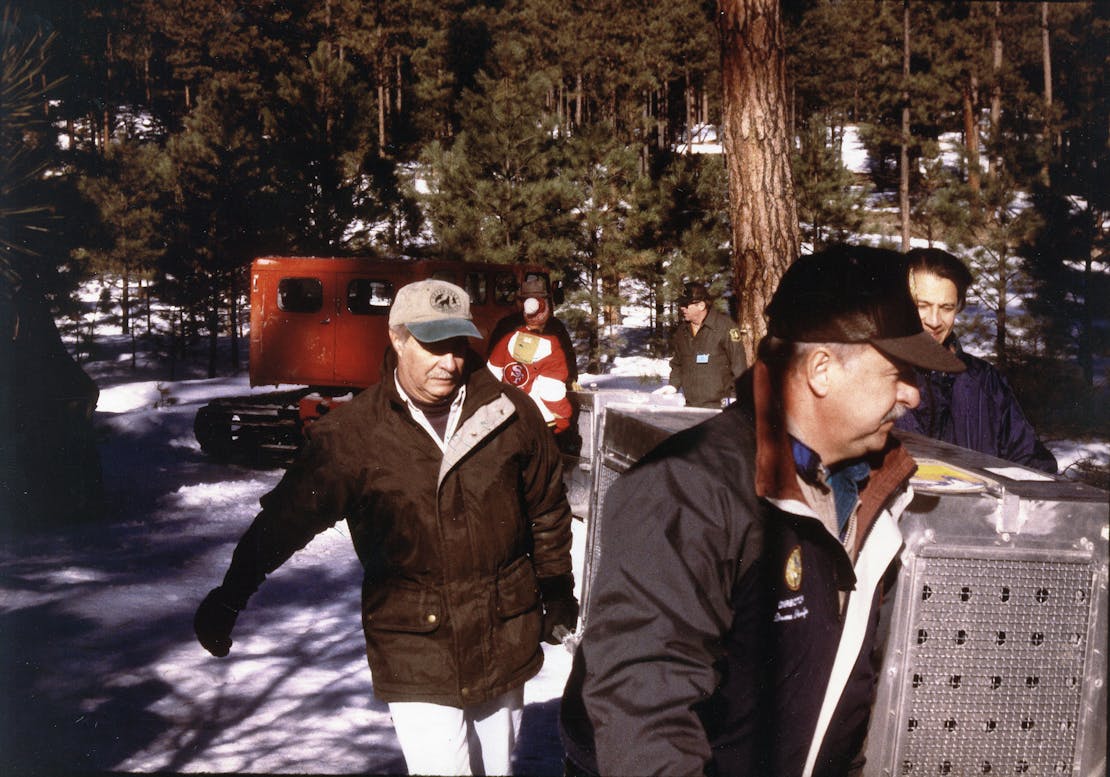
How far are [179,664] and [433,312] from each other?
3636 millimetres

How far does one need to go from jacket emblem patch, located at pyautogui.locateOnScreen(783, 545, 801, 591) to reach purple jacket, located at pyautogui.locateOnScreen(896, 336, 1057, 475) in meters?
2.06

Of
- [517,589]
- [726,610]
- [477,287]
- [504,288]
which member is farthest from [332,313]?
[726,610]

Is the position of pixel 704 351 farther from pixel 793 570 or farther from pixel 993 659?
pixel 793 570

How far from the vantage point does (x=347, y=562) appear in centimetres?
831

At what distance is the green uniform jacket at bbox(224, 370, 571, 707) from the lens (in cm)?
302

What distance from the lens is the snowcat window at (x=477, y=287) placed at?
47.4 feet

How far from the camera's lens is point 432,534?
302 cm

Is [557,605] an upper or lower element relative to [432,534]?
lower

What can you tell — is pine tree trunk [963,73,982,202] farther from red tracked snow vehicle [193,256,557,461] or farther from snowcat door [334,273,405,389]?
snowcat door [334,273,405,389]

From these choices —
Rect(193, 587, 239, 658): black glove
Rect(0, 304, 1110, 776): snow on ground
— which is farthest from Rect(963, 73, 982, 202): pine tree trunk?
Rect(193, 587, 239, 658): black glove

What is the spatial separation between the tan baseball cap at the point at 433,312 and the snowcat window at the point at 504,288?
11.3 meters

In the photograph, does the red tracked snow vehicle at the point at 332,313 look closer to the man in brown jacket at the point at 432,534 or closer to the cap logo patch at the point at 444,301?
A: the cap logo patch at the point at 444,301

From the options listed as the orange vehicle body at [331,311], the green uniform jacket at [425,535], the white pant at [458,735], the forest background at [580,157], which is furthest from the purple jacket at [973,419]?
the orange vehicle body at [331,311]

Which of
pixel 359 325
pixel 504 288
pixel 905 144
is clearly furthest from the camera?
pixel 905 144
